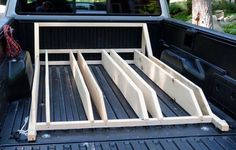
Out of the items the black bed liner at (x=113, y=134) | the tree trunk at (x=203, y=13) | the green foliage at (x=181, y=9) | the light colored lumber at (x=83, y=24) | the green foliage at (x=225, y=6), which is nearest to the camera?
the black bed liner at (x=113, y=134)

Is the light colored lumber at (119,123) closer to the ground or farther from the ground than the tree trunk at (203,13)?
closer to the ground

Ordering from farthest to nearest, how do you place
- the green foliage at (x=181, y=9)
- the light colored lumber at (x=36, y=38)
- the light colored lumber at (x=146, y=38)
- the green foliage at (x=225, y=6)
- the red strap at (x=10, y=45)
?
the green foliage at (x=225, y=6) < the green foliage at (x=181, y=9) < the light colored lumber at (x=146, y=38) < the light colored lumber at (x=36, y=38) < the red strap at (x=10, y=45)

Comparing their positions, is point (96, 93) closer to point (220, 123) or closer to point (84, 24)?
point (220, 123)

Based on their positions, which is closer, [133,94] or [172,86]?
[133,94]

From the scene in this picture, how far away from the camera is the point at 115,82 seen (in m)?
3.52

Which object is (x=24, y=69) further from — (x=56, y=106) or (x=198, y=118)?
(x=198, y=118)

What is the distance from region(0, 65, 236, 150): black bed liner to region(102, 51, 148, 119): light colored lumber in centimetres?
8

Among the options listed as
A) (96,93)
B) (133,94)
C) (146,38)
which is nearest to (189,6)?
(146,38)

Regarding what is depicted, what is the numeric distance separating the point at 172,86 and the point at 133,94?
46 cm

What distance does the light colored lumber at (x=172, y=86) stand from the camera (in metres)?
2.72

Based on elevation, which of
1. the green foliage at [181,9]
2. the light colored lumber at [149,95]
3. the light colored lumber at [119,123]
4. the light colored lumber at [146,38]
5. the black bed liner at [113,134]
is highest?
the light colored lumber at [146,38]

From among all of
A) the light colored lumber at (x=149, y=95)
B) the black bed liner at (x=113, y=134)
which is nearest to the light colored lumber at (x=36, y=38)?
the black bed liner at (x=113, y=134)

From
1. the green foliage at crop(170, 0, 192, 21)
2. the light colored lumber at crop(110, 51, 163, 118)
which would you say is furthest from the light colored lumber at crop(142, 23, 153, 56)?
the green foliage at crop(170, 0, 192, 21)

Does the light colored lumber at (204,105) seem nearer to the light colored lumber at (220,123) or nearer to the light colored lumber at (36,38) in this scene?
the light colored lumber at (220,123)
